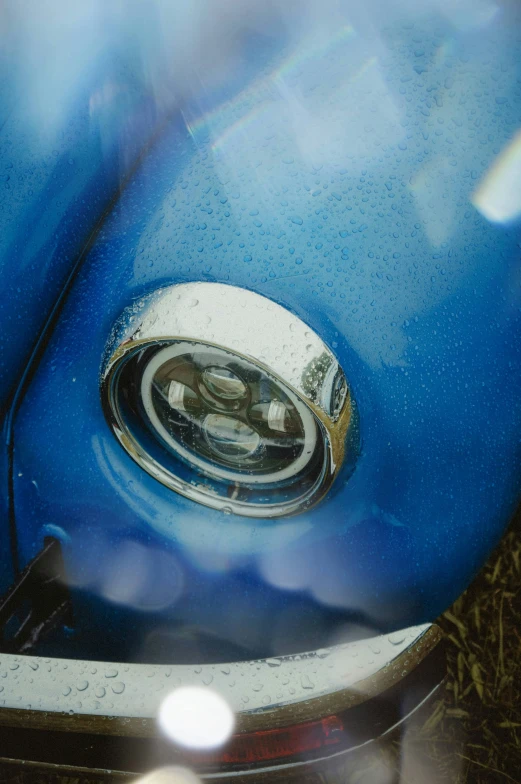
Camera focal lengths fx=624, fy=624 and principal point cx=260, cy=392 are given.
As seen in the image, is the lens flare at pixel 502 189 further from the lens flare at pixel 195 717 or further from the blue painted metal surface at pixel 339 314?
the lens flare at pixel 195 717

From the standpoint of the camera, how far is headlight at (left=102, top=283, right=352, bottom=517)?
35.9 inches

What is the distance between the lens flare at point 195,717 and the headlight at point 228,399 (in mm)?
325

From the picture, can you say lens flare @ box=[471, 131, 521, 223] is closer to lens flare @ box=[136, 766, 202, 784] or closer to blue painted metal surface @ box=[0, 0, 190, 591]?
blue painted metal surface @ box=[0, 0, 190, 591]

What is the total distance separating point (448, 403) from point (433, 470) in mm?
118

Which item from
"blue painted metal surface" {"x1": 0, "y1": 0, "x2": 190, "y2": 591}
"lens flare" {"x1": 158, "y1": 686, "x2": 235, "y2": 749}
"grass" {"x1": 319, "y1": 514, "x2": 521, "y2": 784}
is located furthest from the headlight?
"grass" {"x1": 319, "y1": 514, "x2": 521, "y2": 784}

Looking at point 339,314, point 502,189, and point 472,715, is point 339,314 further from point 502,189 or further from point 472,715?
point 472,715

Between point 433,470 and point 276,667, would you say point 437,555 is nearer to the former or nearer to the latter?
point 433,470

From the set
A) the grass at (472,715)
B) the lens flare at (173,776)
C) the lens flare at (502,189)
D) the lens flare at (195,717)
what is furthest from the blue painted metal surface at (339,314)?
the grass at (472,715)

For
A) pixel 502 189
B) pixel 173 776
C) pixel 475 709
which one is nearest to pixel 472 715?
pixel 475 709

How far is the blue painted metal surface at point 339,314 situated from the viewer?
0.98 metres

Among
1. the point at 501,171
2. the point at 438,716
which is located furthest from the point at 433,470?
the point at 438,716

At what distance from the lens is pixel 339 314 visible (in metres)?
0.95

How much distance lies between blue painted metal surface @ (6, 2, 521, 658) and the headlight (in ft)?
0.12

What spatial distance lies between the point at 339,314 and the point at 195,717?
2.37 ft
